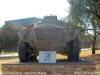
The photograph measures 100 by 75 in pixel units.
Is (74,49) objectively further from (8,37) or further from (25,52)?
(8,37)

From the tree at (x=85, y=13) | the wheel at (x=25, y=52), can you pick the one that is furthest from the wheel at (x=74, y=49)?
the tree at (x=85, y=13)

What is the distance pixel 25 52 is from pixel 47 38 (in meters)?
0.89

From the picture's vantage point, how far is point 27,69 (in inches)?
391

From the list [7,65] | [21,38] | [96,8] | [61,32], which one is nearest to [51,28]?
[61,32]

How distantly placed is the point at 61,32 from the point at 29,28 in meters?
0.93

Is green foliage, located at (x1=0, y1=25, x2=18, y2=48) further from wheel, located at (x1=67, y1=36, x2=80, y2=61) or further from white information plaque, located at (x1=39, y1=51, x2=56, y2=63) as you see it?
white information plaque, located at (x1=39, y1=51, x2=56, y2=63)

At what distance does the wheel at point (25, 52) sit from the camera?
34.6 ft

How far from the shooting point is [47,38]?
33.4ft

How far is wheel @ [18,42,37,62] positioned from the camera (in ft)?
34.6

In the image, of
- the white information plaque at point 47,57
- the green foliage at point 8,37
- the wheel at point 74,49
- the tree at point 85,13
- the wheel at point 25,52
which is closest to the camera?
the white information plaque at point 47,57

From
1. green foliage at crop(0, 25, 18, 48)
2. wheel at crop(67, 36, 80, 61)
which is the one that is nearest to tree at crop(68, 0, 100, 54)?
wheel at crop(67, 36, 80, 61)

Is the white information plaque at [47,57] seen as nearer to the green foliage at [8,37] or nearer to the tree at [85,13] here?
the tree at [85,13]

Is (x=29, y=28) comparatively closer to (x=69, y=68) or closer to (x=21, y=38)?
(x=21, y=38)

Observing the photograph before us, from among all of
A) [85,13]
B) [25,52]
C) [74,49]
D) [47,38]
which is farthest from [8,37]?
[47,38]
